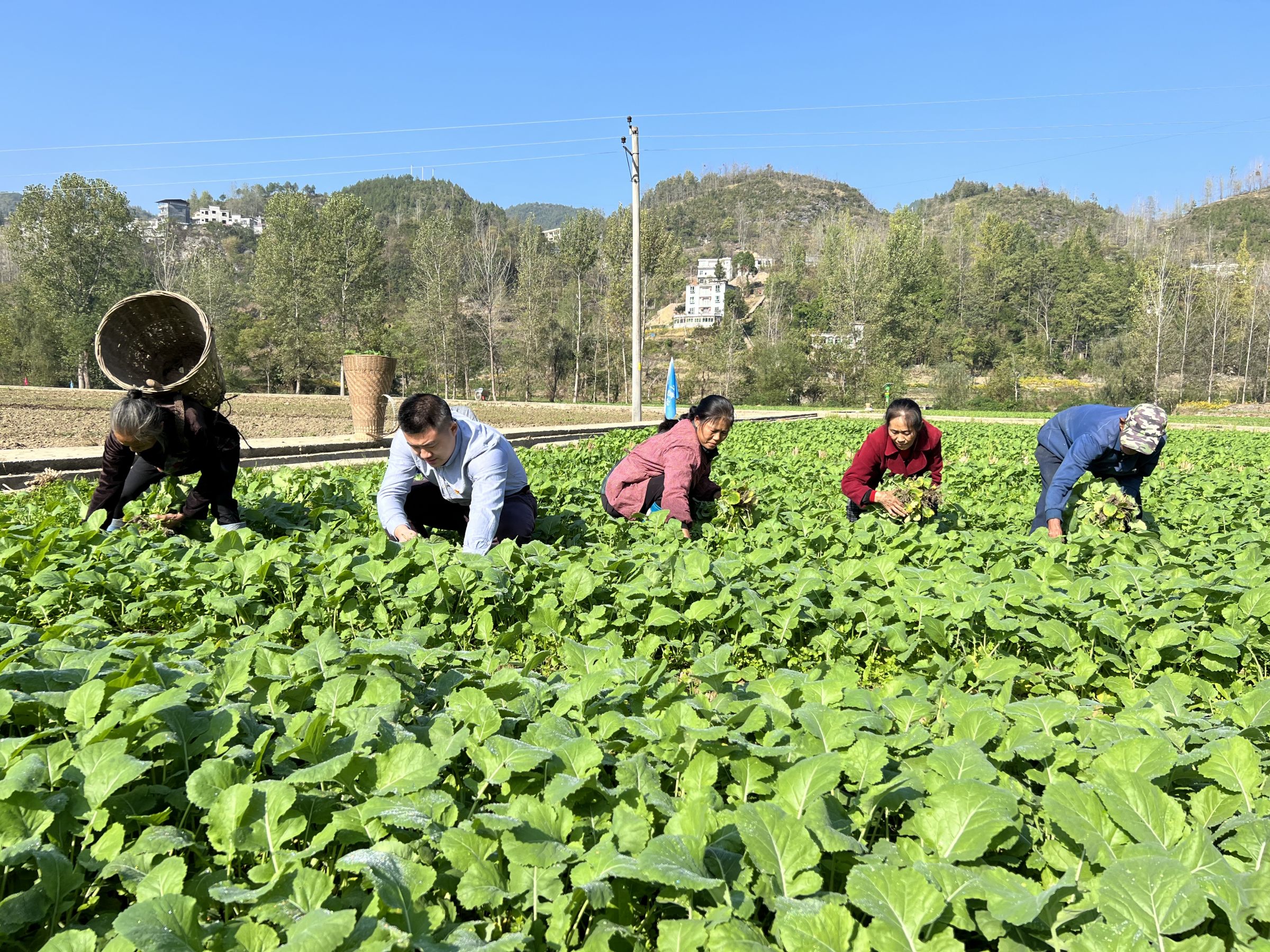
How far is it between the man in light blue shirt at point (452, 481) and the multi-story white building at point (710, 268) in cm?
11670

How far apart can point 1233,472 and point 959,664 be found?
7745mm

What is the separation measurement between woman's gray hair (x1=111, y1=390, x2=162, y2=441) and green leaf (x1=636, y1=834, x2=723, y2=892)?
378cm

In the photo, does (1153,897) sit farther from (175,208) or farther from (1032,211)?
(175,208)

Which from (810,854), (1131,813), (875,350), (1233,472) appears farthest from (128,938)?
(875,350)

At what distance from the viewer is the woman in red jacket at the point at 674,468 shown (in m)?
4.76

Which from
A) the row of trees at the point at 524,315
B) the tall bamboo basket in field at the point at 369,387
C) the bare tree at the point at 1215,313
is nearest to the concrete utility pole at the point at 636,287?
the tall bamboo basket in field at the point at 369,387

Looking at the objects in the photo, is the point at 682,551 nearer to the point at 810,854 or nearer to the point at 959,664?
the point at 959,664

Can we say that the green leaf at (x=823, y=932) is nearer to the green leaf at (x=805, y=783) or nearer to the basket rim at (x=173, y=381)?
the green leaf at (x=805, y=783)

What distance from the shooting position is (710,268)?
122m

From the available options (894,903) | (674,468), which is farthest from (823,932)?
(674,468)

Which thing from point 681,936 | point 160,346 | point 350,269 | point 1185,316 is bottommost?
point 681,936

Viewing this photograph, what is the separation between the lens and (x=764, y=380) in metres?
42.5

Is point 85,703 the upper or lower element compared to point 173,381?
lower

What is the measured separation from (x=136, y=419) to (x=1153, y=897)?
4421mm
